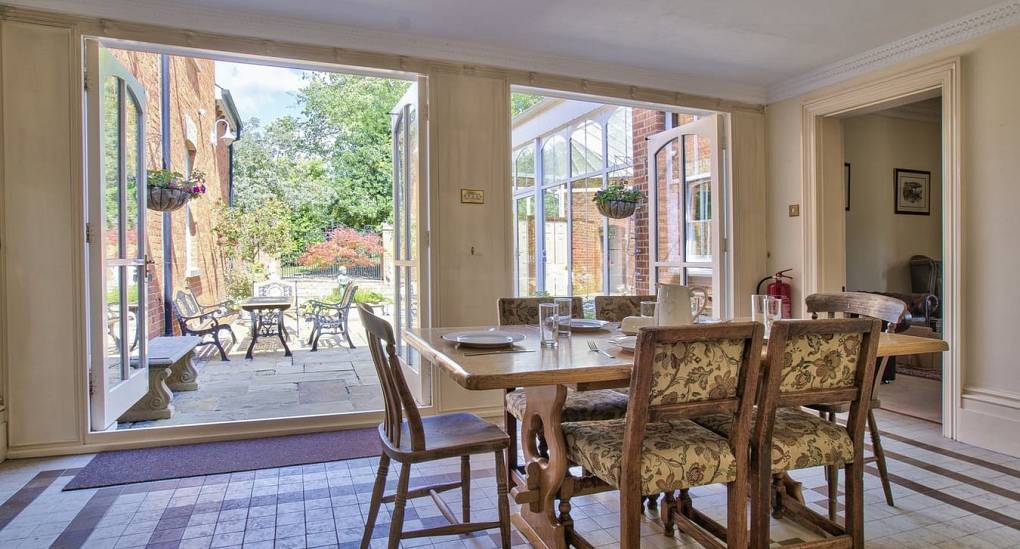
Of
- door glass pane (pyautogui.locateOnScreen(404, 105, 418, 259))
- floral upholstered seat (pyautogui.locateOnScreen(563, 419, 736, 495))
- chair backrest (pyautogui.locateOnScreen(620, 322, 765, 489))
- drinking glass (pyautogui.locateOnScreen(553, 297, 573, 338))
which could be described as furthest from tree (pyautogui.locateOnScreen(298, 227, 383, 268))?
chair backrest (pyautogui.locateOnScreen(620, 322, 765, 489))

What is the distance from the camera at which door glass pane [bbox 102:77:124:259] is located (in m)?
3.21

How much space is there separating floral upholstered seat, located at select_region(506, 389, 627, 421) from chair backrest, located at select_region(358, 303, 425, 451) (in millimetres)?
531

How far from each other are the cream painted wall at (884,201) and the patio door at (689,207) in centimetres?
166

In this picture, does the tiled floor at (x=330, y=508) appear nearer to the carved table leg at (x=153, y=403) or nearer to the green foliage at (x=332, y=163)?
the carved table leg at (x=153, y=403)

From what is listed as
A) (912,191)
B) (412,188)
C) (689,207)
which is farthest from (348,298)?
(912,191)

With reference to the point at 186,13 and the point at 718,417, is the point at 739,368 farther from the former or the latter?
the point at 186,13

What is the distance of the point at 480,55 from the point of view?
3.77m

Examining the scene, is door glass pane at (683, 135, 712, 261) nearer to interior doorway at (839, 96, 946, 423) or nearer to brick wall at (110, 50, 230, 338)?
interior doorway at (839, 96, 946, 423)

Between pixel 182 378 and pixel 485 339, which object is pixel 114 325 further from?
pixel 485 339

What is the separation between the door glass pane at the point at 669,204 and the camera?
4.84 m

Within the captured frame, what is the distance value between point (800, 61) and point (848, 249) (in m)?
2.24

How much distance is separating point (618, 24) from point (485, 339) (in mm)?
2226

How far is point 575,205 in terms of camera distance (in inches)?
291

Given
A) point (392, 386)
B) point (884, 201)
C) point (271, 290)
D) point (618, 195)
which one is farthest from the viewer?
point (271, 290)
